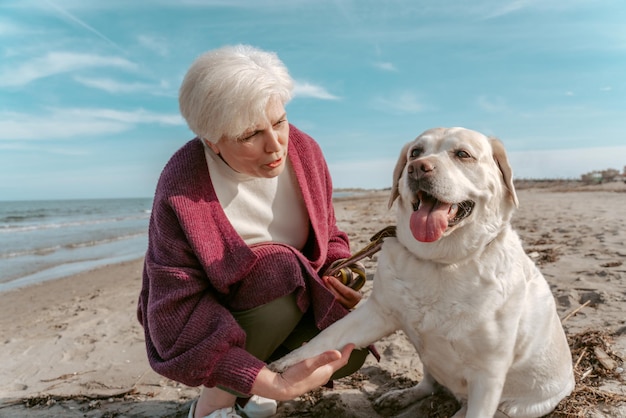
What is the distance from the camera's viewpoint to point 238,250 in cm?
239

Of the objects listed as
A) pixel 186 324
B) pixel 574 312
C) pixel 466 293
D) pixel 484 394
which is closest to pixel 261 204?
pixel 186 324

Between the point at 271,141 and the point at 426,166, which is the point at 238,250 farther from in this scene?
the point at 426,166

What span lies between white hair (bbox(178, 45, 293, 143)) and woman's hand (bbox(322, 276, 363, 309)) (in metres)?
0.99

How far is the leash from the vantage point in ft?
8.54

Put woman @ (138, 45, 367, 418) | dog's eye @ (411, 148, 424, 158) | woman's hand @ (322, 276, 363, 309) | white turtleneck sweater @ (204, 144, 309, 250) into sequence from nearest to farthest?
woman @ (138, 45, 367, 418)
dog's eye @ (411, 148, 424, 158)
white turtleneck sweater @ (204, 144, 309, 250)
woman's hand @ (322, 276, 363, 309)

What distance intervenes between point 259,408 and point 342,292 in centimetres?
83

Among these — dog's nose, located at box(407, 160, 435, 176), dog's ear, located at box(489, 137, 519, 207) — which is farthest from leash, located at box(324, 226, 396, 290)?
dog's ear, located at box(489, 137, 519, 207)

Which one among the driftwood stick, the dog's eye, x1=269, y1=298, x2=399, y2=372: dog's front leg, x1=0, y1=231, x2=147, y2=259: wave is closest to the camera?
x1=269, y1=298, x2=399, y2=372: dog's front leg

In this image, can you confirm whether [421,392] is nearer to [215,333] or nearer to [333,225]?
[333,225]

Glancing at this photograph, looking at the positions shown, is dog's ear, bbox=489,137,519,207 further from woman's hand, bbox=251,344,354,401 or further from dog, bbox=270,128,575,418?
woman's hand, bbox=251,344,354,401

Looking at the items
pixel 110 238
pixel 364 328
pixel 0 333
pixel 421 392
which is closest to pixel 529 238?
pixel 421 392

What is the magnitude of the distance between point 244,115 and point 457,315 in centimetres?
131

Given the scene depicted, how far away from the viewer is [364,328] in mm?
2385

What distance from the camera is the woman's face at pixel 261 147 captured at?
2381mm
